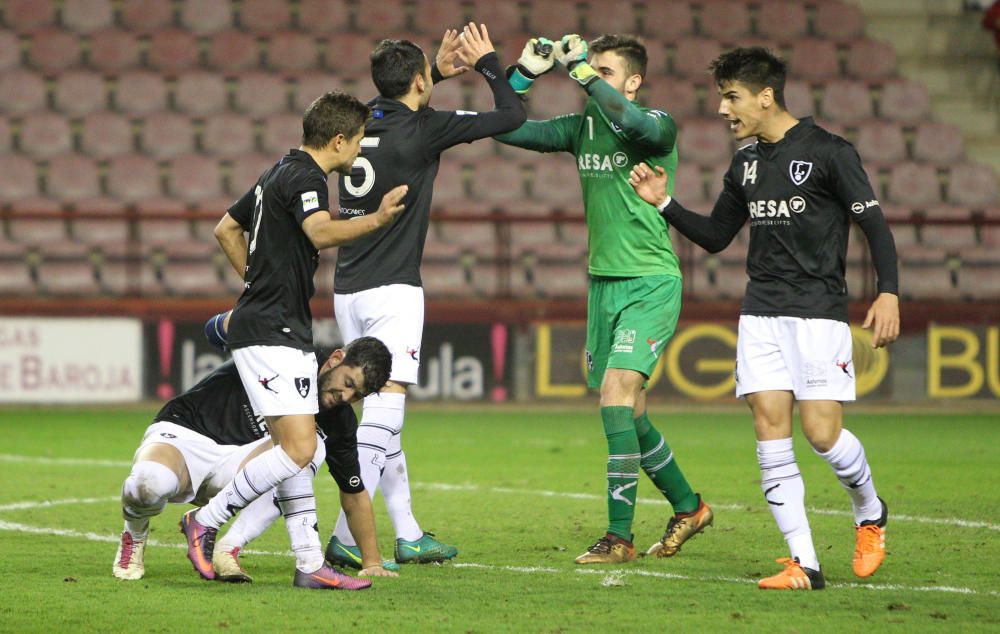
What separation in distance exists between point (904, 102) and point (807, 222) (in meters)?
12.7

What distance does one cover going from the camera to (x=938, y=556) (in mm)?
6031

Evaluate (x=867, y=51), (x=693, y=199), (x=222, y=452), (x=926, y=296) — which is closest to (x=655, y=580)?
(x=222, y=452)

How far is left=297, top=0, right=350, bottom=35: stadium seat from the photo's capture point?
17.2m

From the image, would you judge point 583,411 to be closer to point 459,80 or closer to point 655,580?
point 459,80

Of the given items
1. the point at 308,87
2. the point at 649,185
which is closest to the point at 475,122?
the point at 649,185

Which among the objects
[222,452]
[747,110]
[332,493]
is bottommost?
[332,493]

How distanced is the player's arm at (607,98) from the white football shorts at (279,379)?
1.69m

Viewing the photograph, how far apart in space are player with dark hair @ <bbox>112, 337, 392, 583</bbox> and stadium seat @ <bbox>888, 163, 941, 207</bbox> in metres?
11.9

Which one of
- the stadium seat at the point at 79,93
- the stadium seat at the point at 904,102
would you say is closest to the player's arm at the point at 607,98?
the stadium seat at the point at 79,93

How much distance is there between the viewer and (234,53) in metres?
16.7

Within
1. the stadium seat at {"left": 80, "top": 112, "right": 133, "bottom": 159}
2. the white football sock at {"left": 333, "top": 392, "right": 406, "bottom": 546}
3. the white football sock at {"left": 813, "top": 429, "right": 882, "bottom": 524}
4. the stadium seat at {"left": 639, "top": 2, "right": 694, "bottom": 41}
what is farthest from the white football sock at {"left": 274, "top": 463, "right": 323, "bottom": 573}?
the stadium seat at {"left": 639, "top": 2, "right": 694, "bottom": 41}

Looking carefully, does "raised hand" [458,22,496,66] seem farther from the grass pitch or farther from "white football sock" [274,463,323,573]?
the grass pitch

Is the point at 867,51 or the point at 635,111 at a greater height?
the point at 867,51

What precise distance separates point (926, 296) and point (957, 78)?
17.1ft
